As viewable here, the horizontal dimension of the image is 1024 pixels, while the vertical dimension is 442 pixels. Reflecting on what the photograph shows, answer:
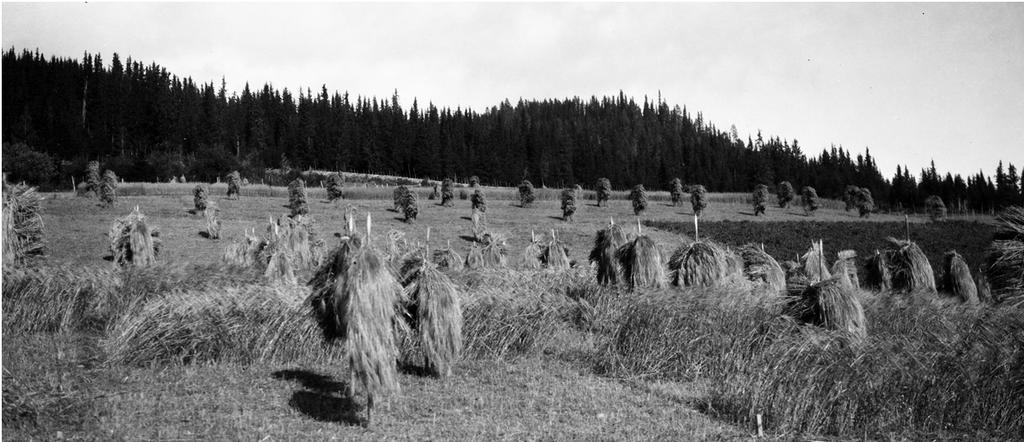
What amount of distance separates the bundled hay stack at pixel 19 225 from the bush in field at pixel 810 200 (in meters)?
84.5

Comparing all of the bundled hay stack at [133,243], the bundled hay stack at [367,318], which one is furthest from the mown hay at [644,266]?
the bundled hay stack at [133,243]

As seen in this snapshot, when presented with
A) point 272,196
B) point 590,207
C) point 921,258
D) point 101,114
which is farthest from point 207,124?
point 921,258

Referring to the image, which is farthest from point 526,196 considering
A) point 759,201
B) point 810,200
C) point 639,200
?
point 810,200

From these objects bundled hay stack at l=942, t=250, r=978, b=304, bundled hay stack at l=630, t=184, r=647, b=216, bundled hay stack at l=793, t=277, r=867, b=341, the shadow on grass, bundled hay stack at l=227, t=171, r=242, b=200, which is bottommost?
the shadow on grass

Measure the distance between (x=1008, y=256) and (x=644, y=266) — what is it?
8641 millimetres

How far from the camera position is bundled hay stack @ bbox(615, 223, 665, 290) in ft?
52.5

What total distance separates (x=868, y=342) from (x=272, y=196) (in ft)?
243

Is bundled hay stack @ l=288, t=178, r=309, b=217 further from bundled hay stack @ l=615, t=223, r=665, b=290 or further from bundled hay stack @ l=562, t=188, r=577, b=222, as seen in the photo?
bundled hay stack @ l=615, t=223, r=665, b=290

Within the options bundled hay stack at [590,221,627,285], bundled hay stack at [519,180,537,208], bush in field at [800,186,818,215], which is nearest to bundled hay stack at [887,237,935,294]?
bundled hay stack at [590,221,627,285]

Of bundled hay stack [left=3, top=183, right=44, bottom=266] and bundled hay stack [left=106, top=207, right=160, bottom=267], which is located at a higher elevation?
bundled hay stack [left=3, top=183, right=44, bottom=266]

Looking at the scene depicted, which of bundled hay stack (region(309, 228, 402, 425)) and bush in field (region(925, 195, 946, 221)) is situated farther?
bush in field (region(925, 195, 946, 221))

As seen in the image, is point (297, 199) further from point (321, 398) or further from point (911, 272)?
point (321, 398)

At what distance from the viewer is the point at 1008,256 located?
15.3 metres

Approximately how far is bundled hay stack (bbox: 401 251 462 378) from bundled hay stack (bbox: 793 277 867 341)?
6.77m
